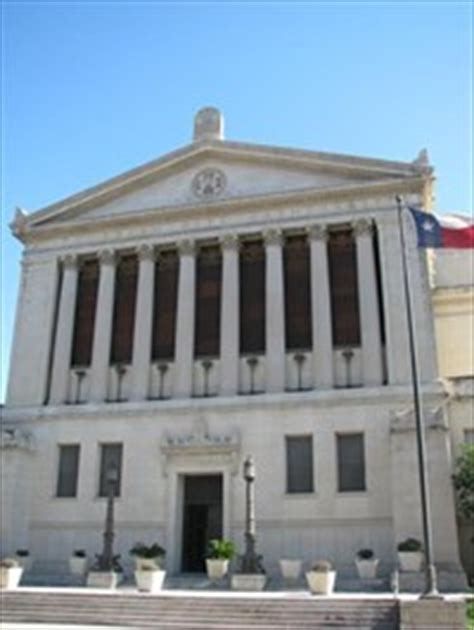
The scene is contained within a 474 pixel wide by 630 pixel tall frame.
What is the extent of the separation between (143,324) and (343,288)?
354 inches

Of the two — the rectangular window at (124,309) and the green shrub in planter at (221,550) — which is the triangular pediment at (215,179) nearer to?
the rectangular window at (124,309)

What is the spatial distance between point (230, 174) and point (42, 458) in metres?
15.4

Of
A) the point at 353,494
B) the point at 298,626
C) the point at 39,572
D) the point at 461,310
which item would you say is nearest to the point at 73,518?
the point at 39,572

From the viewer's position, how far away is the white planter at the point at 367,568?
25.4 metres

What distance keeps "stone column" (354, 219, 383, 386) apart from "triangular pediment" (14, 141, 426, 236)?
8.04ft

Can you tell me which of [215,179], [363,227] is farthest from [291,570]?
[215,179]

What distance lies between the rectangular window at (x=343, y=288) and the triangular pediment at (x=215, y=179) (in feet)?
7.97

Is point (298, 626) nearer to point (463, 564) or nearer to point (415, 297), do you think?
point (463, 564)

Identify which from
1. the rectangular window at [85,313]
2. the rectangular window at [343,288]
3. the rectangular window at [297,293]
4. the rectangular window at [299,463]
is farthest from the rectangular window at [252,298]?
the rectangular window at [85,313]

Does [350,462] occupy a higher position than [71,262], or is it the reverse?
[71,262]

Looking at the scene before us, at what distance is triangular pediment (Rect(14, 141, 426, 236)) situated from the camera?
32344mm

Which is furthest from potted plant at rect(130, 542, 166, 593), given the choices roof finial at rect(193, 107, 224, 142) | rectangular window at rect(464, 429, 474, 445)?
roof finial at rect(193, 107, 224, 142)

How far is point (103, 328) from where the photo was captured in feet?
108

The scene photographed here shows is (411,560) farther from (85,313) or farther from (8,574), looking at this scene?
(85,313)
